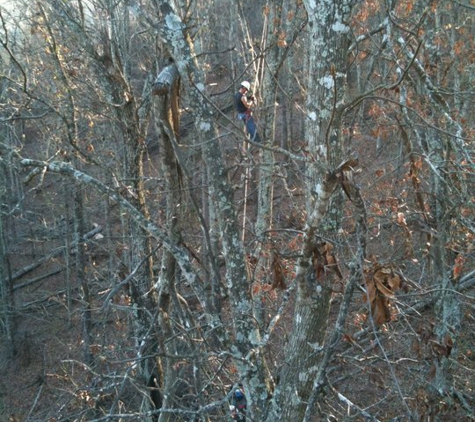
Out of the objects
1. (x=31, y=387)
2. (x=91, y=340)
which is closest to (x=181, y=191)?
(x=91, y=340)

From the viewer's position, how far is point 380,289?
3.17 m

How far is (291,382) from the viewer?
421 centimetres

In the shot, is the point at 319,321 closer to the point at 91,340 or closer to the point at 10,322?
the point at 91,340

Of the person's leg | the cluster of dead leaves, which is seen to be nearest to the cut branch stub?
the cluster of dead leaves

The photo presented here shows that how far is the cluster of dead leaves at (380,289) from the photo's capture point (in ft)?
10.4

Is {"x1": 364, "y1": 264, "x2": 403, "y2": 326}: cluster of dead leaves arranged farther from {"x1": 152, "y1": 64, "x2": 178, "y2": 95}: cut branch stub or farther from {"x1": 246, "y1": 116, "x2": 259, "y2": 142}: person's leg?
{"x1": 246, "y1": 116, "x2": 259, "y2": 142}: person's leg

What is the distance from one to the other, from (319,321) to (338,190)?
3.39ft

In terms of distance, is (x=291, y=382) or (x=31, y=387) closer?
(x=291, y=382)

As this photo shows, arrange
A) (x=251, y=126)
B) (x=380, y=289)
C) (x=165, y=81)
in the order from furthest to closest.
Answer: (x=251, y=126), (x=165, y=81), (x=380, y=289)

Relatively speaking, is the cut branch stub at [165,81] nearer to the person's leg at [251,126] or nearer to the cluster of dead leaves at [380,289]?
the cluster of dead leaves at [380,289]

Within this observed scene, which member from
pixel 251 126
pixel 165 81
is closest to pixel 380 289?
pixel 165 81

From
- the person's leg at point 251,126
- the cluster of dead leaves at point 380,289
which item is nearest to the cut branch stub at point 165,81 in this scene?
the cluster of dead leaves at point 380,289

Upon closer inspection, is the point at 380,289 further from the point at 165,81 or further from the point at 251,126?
the point at 251,126

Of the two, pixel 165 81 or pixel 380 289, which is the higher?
pixel 165 81
